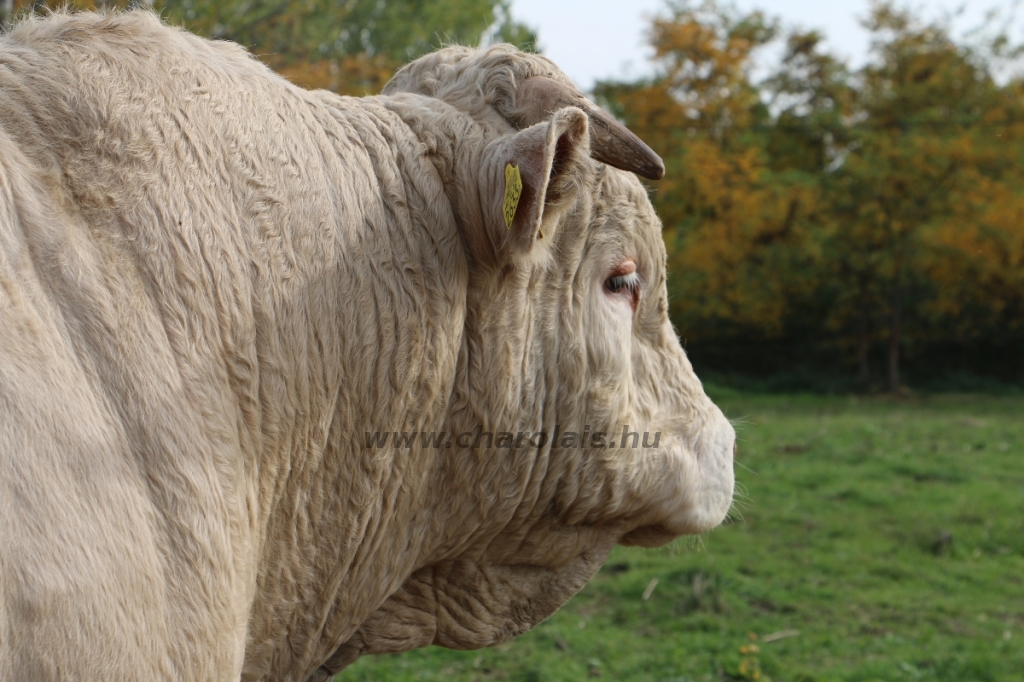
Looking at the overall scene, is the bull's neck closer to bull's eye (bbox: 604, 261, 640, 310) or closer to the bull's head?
the bull's head

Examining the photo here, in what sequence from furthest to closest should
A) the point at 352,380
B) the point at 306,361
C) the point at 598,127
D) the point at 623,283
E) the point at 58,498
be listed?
the point at 623,283
the point at 598,127
the point at 352,380
the point at 306,361
the point at 58,498

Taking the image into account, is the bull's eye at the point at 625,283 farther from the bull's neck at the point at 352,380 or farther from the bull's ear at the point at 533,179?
the bull's neck at the point at 352,380

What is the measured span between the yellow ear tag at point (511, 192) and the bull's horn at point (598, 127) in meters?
0.30

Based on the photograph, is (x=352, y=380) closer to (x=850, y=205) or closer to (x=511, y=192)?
(x=511, y=192)

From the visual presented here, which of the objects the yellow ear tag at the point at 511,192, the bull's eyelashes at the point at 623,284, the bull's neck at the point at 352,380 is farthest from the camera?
the bull's eyelashes at the point at 623,284

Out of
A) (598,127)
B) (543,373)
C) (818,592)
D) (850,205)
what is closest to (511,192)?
(598,127)

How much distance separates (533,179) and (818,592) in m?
5.52

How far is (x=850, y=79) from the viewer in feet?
76.1

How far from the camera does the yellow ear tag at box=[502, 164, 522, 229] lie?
1885 mm

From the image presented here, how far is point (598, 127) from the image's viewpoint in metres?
2.14

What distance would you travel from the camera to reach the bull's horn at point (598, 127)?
7.06ft

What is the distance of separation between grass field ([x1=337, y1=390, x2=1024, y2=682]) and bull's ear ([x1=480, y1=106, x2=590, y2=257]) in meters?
1.58

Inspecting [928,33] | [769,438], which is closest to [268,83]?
[769,438]

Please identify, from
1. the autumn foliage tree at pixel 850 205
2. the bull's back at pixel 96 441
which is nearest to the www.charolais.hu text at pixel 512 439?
the bull's back at pixel 96 441
